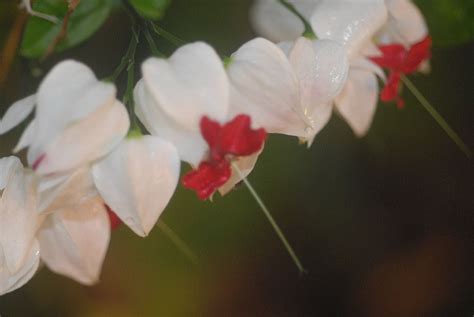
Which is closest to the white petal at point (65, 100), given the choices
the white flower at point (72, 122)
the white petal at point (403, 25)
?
the white flower at point (72, 122)

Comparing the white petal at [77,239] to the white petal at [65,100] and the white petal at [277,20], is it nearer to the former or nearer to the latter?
the white petal at [65,100]

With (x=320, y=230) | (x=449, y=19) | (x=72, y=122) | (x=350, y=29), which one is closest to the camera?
Result: (x=72, y=122)

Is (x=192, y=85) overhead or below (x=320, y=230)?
overhead

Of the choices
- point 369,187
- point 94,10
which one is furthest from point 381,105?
point 94,10

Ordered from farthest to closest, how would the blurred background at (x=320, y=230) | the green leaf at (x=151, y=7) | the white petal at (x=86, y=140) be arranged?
the blurred background at (x=320, y=230) → the green leaf at (x=151, y=7) → the white petal at (x=86, y=140)

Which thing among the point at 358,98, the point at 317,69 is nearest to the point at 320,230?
the point at 358,98

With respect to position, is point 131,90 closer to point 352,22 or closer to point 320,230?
point 352,22

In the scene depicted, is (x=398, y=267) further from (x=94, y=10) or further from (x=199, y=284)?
(x=94, y=10)
